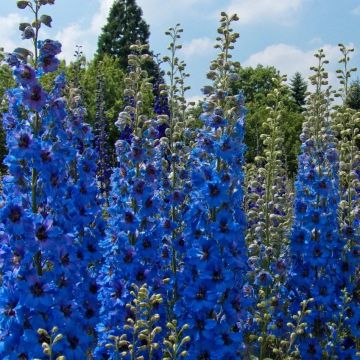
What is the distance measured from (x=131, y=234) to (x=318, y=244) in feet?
5.55

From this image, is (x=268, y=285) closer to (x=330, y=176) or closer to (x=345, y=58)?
(x=330, y=176)

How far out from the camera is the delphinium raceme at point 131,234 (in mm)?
4746

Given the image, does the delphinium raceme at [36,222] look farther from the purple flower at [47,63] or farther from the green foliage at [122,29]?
the green foliage at [122,29]

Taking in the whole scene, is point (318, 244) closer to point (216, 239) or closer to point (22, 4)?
A: point (216, 239)

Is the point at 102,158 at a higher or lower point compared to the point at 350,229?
higher

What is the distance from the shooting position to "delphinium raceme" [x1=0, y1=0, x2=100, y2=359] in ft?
12.8

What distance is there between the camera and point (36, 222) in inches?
154

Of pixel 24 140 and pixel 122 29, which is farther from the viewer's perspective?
pixel 122 29

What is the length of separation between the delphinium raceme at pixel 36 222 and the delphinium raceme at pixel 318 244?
215 centimetres

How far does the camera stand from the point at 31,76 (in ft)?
13.2

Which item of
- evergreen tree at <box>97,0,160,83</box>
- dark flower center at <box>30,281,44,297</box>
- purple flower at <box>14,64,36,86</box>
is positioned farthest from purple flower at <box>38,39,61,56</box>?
evergreen tree at <box>97,0,160,83</box>

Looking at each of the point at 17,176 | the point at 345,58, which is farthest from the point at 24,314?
the point at 345,58

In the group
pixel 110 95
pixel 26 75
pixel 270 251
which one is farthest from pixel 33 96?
pixel 110 95

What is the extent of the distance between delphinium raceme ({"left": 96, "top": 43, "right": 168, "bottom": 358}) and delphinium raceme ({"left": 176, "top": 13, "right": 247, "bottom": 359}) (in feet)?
0.97
